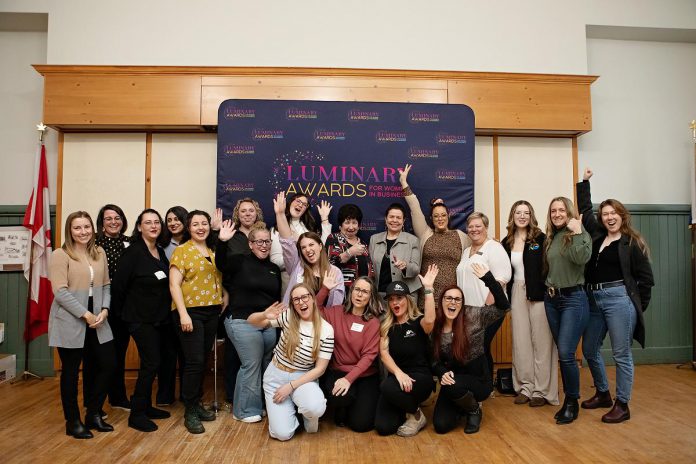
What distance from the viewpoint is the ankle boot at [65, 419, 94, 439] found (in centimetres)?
299

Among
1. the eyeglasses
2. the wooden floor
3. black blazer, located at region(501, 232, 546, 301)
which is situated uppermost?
black blazer, located at region(501, 232, 546, 301)

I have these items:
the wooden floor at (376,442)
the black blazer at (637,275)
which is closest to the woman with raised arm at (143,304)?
the wooden floor at (376,442)

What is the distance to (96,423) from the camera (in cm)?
310

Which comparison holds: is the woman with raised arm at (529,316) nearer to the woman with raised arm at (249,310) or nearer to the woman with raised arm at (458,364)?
the woman with raised arm at (458,364)

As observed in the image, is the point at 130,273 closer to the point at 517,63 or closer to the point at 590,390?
the point at 590,390

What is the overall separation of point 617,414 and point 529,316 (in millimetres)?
866

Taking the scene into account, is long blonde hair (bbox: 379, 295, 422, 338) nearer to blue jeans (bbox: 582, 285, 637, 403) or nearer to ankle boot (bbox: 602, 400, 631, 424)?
blue jeans (bbox: 582, 285, 637, 403)

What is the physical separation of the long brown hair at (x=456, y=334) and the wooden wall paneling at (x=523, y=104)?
232 cm

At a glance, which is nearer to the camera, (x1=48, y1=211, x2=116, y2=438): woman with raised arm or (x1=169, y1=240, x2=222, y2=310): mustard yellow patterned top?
(x1=48, y1=211, x2=116, y2=438): woman with raised arm

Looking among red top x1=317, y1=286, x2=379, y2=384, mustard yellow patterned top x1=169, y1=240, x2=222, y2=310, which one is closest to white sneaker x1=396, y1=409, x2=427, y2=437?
red top x1=317, y1=286, x2=379, y2=384

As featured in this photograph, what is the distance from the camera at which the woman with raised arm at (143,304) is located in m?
3.14

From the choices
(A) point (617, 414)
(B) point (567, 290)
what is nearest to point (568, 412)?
(A) point (617, 414)

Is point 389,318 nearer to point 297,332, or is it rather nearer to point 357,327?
point 357,327

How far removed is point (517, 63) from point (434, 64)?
0.88 metres
